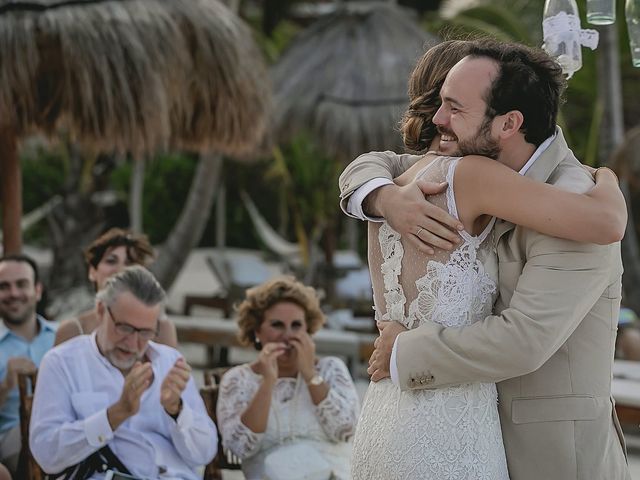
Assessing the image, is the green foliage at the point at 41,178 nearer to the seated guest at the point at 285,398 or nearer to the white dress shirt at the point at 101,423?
the seated guest at the point at 285,398

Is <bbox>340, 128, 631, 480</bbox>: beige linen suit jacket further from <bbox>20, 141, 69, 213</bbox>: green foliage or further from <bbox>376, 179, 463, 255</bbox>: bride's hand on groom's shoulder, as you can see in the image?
<bbox>20, 141, 69, 213</bbox>: green foliage

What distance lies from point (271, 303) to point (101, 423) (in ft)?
3.65

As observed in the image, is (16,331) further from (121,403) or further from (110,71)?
(110,71)

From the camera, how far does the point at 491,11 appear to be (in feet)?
60.7

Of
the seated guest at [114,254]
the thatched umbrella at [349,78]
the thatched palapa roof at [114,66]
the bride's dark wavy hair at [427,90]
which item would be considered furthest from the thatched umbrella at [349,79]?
the bride's dark wavy hair at [427,90]

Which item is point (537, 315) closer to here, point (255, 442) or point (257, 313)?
point (255, 442)

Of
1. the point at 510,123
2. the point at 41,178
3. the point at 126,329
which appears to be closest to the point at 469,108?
the point at 510,123

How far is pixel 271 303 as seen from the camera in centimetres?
436

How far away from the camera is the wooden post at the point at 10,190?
22.8ft

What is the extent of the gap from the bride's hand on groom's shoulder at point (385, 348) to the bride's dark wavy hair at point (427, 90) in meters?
0.48

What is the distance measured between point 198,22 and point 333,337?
2855 mm

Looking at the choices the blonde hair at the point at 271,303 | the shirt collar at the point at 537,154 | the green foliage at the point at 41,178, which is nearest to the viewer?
the shirt collar at the point at 537,154

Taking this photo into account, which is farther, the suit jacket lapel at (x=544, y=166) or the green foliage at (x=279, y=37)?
the green foliage at (x=279, y=37)

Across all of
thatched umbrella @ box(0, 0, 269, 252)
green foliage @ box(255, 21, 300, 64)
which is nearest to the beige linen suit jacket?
thatched umbrella @ box(0, 0, 269, 252)
